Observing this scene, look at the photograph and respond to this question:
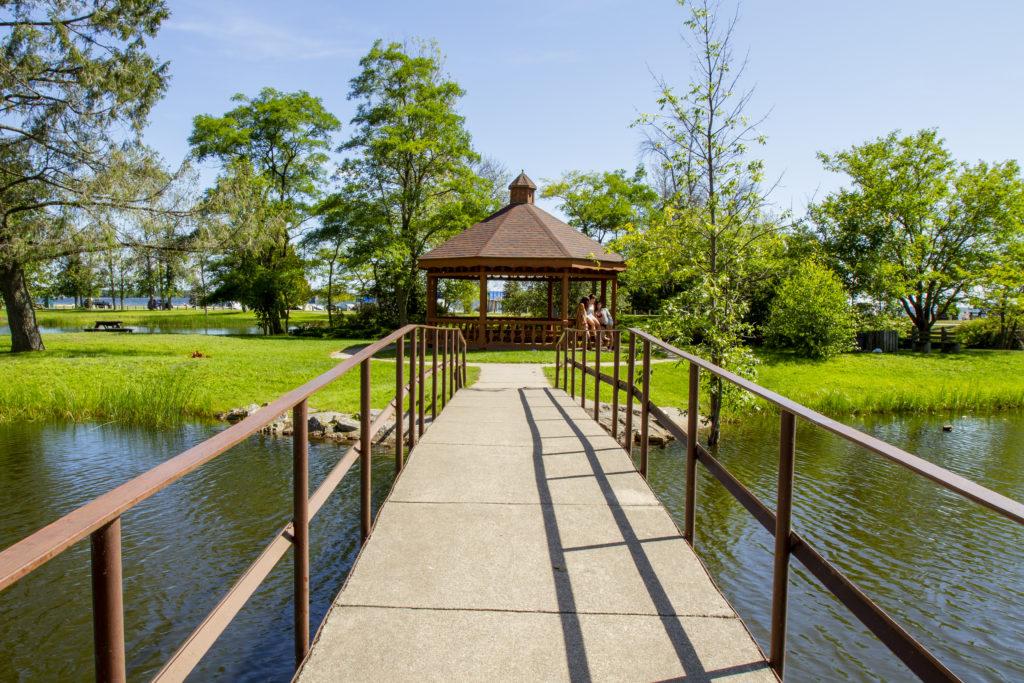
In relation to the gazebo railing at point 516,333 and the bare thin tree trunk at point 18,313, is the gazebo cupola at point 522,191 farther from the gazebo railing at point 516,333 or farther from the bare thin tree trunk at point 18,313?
the bare thin tree trunk at point 18,313

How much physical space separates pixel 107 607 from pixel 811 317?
20411mm

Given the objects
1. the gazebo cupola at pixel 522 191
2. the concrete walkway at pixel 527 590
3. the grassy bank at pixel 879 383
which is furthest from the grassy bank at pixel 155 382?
the gazebo cupola at pixel 522 191

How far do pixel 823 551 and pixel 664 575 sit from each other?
4.00 meters

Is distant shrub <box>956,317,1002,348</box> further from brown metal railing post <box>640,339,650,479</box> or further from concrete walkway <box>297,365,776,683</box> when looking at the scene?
concrete walkway <box>297,365,776,683</box>

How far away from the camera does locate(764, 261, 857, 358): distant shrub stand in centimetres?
1942

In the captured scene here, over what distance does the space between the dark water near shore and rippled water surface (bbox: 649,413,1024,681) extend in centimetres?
2

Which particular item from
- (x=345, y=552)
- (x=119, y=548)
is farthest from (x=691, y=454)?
(x=345, y=552)

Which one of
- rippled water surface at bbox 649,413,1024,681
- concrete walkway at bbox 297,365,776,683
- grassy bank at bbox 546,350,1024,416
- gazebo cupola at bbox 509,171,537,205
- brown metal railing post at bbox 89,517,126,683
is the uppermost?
gazebo cupola at bbox 509,171,537,205

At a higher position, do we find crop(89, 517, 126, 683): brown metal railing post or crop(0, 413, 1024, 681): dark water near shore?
crop(89, 517, 126, 683): brown metal railing post

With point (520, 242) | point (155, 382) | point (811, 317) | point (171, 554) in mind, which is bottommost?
point (171, 554)

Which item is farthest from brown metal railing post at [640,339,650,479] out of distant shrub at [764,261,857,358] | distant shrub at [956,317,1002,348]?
distant shrub at [956,317,1002,348]

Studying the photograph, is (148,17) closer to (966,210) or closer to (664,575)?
(664,575)

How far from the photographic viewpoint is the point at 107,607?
145 cm

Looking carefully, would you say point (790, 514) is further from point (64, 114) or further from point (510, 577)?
point (64, 114)
